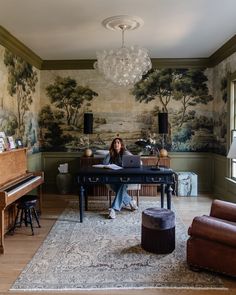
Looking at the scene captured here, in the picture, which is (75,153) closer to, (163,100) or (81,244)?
(163,100)

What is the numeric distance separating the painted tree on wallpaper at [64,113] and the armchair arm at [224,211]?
3796 mm

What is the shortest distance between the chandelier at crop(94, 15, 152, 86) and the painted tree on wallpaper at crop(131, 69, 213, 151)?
202cm

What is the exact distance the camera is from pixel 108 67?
416 cm

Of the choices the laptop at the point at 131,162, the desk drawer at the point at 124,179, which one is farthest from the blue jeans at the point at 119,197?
the desk drawer at the point at 124,179

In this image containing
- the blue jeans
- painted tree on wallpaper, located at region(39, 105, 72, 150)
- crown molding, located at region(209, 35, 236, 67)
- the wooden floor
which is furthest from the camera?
painted tree on wallpaper, located at region(39, 105, 72, 150)

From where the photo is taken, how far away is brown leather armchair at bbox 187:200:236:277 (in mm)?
2578

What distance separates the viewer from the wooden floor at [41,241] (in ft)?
8.09

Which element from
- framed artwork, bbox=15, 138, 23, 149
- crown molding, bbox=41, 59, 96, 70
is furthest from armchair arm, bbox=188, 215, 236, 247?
crown molding, bbox=41, 59, 96, 70

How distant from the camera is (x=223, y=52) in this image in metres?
5.32

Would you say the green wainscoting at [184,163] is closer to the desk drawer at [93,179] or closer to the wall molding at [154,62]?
the wall molding at [154,62]

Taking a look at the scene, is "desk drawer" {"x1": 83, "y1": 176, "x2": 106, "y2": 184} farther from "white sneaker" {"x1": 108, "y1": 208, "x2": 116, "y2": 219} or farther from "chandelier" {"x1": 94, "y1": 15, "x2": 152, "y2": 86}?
"chandelier" {"x1": 94, "y1": 15, "x2": 152, "y2": 86}

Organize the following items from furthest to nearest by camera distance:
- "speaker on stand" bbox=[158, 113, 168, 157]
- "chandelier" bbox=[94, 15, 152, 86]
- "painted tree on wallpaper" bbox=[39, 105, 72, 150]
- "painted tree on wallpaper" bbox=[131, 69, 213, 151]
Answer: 1. "painted tree on wallpaper" bbox=[39, 105, 72, 150]
2. "painted tree on wallpaper" bbox=[131, 69, 213, 151]
3. "speaker on stand" bbox=[158, 113, 168, 157]
4. "chandelier" bbox=[94, 15, 152, 86]

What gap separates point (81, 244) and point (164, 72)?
164 inches

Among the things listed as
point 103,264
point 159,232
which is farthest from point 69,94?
point 103,264
